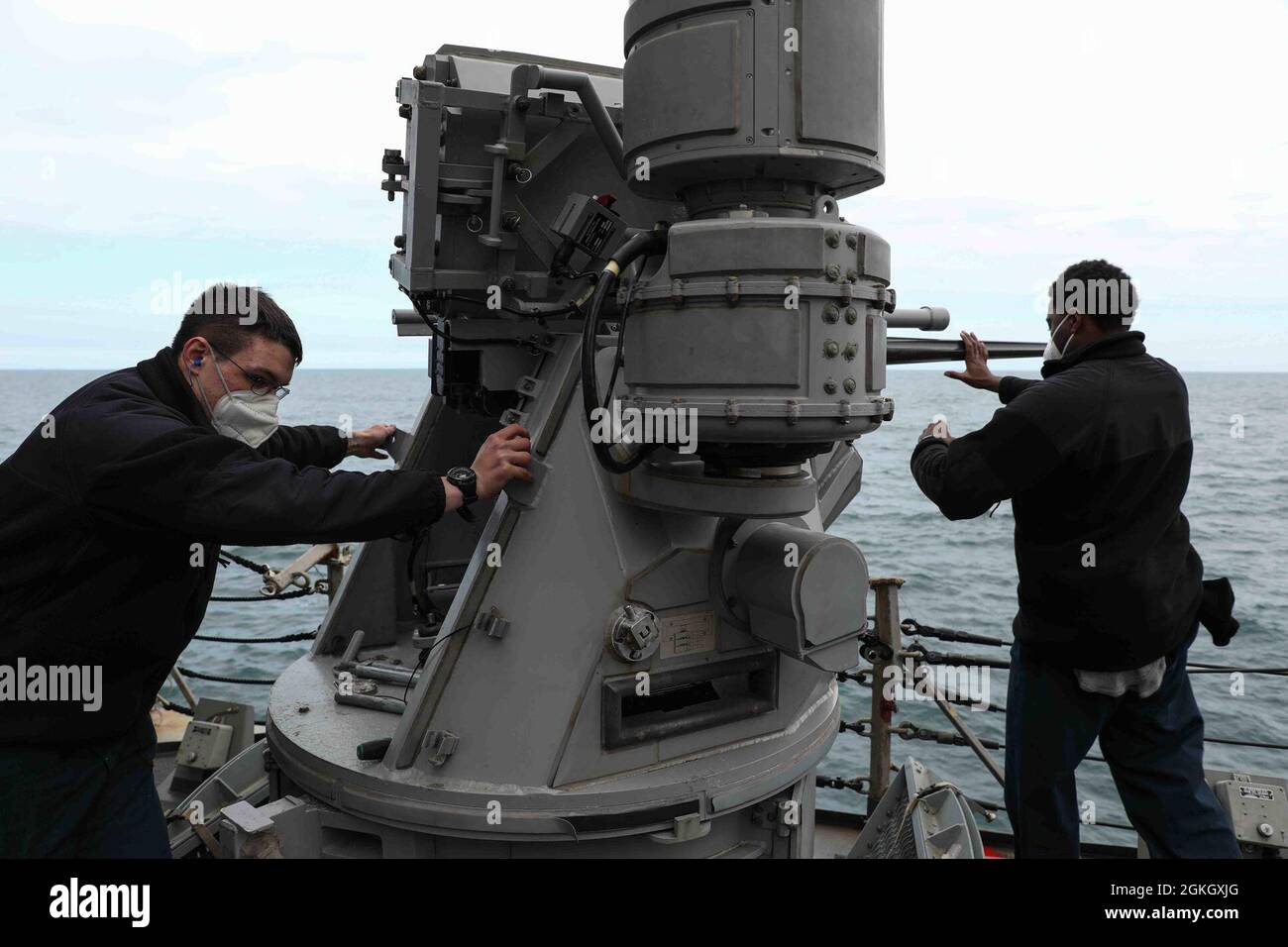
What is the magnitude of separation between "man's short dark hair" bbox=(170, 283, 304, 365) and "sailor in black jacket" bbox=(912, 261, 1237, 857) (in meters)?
2.32

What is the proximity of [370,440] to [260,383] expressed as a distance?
5.00 ft

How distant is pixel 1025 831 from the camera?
11.5 feet

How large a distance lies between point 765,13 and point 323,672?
3.37 metres

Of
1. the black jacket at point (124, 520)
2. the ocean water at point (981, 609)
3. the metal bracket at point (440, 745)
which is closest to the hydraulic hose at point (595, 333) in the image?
the black jacket at point (124, 520)

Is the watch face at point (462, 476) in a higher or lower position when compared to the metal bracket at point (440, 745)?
higher

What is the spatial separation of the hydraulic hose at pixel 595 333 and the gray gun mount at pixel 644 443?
0.01 m

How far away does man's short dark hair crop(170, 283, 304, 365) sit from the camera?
2930mm

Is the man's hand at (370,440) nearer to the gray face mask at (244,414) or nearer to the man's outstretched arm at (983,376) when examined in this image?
the gray face mask at (244,414)

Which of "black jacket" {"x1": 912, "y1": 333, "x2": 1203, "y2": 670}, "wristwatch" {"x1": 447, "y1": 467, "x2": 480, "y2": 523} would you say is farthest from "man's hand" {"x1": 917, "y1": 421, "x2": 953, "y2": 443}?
"wristwatch" {"x1": 447, "y1": 467, "x2": 480, "y2": 523}

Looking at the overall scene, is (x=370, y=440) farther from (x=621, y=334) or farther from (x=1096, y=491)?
(x=1096, y=491)

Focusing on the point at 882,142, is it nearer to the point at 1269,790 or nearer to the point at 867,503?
the point at 1269,790

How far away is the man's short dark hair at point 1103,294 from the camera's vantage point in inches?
137
